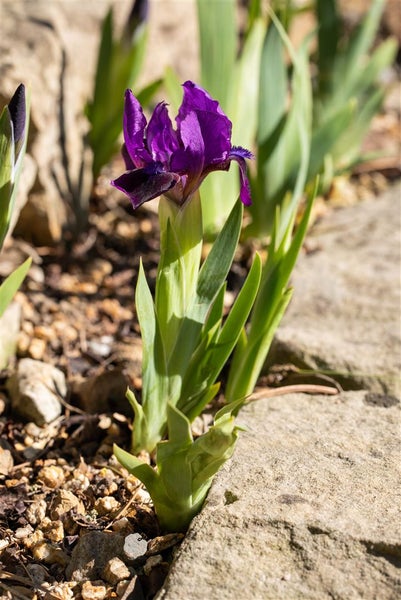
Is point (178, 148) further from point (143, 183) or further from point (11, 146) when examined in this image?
point (11, 146)

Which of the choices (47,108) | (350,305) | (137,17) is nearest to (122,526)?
(350,305)

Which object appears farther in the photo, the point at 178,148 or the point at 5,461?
the point at 5,461

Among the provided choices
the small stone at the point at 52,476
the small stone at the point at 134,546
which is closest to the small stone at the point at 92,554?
the small stone at the point at 134,546

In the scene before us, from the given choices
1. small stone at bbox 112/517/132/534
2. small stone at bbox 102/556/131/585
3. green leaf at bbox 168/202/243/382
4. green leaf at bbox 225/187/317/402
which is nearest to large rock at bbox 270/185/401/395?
green leaf at bbox 225/187/317/402

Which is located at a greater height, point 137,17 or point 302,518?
point 137,17

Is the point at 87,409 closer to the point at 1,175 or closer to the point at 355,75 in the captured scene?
the point at 1,175

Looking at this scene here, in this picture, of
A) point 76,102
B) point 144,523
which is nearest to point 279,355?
point 144,523

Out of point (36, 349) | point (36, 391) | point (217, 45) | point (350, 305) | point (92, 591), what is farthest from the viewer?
point (217, 45)

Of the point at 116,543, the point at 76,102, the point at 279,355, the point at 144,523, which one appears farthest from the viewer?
the point at 76,102
